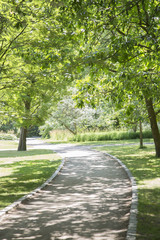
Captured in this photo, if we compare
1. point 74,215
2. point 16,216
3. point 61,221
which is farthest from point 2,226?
point 74,215

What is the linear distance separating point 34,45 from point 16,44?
67 centimetres

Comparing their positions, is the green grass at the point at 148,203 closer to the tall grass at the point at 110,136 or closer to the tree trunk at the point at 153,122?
the tree trunk at the point at 153,122

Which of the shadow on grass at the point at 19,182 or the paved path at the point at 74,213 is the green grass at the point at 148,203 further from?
the shadow on grass at the point at 19,182

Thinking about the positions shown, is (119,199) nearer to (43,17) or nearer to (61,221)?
(61,221)

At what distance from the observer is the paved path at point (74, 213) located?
15.8 feet

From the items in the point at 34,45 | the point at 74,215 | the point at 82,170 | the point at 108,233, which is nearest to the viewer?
the point at 108,233

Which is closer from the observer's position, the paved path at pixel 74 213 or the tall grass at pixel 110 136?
the paved path at pixel 74 213

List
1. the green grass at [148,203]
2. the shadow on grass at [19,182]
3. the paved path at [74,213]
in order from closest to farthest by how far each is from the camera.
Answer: the green grass at [148,203], the paved path at [74,213], the shadow on grass at [19,182]

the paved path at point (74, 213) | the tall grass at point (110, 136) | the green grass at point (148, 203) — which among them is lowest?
the paved path at point (74, 213)

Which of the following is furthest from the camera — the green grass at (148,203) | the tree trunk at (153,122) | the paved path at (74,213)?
the tree trunk at (153,122)

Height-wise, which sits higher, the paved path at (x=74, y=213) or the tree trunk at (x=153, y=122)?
the tree trunk at (x=153, y=122)

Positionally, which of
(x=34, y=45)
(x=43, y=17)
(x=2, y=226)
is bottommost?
(x=2, y=226)

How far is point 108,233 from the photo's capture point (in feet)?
15.7

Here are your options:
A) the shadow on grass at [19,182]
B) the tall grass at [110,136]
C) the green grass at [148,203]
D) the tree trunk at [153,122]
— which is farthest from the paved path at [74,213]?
the tall grass at [110,136]
